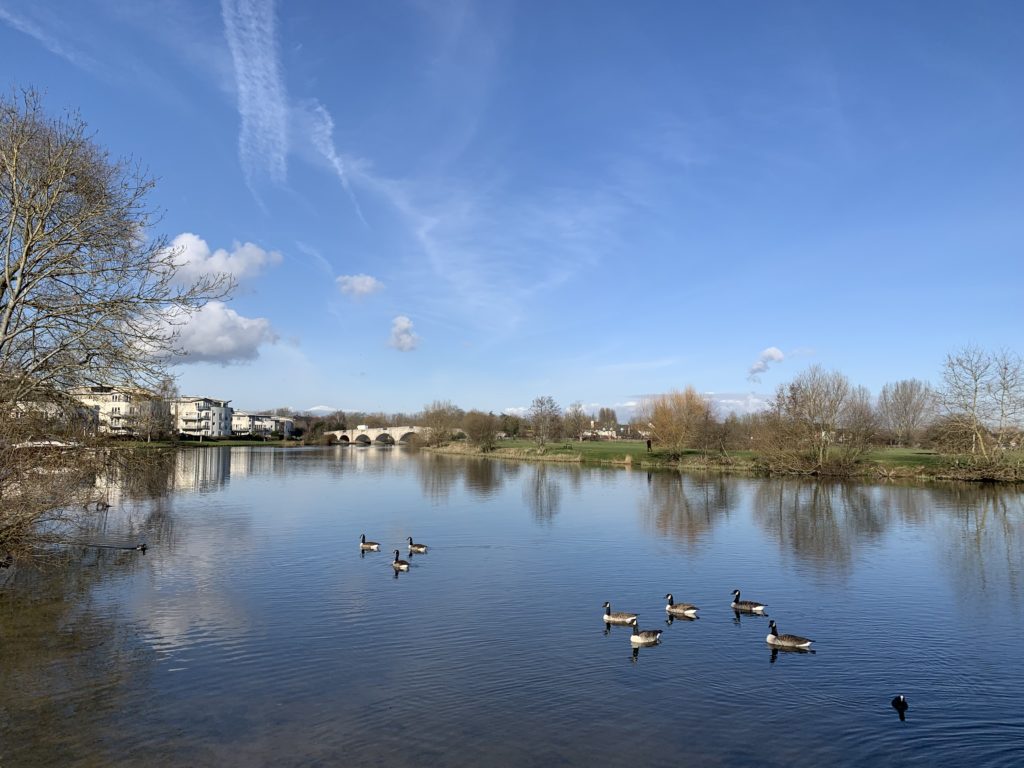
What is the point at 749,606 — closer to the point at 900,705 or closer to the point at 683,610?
the point at 683,610

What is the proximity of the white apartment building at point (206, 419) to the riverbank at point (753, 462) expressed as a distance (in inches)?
2846

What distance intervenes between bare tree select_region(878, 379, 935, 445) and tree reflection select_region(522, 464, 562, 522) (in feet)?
223

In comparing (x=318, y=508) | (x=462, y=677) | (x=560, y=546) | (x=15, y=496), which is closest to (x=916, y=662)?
(x=462, y=677)

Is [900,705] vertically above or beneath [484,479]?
beneath

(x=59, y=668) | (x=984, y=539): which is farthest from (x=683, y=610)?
(x=984, y=539)

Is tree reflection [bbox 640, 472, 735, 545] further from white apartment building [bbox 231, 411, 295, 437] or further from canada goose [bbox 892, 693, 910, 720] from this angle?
white apartment building [bbox 231, 411, 295, 437]

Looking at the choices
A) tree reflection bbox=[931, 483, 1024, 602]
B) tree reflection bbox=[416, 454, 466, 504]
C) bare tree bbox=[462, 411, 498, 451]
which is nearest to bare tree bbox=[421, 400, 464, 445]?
bare tree bbox=[462, 411, 498, 451]

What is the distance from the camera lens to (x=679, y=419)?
75000 mm

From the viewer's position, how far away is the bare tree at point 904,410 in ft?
333

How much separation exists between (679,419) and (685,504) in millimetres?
35681

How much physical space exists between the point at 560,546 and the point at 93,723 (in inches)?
723

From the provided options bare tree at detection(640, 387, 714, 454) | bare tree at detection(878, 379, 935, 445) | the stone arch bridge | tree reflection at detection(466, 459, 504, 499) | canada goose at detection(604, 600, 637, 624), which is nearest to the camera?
canada goose at detection(604, 600, 637, 624)

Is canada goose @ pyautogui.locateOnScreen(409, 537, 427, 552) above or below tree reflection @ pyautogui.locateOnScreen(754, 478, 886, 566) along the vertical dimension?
above

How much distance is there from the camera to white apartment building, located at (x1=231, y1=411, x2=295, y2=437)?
17749 centimetres
